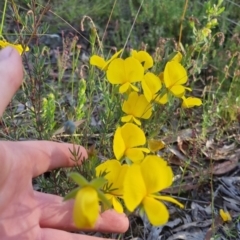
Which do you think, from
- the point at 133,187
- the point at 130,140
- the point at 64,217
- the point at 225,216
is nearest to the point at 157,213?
the point at 133,187

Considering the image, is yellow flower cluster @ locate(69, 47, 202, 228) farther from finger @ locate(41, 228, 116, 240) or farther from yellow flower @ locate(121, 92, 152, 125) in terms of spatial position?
finger @ locate(41, 228, 116, 240)

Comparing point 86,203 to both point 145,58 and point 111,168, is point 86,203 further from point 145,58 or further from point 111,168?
point 145,58

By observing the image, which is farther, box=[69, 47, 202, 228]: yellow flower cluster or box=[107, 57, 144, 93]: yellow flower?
box=[107, 57, 144, 93]: yellow flower

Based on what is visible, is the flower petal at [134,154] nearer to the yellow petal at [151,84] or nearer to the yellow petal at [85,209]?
the yellow petal at [151,84]

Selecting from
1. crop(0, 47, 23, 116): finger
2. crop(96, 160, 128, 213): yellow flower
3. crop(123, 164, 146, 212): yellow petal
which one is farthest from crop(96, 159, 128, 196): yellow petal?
crop(0, 47, 23, 116): finger

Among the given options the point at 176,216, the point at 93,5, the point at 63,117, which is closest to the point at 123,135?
the point at 176,216

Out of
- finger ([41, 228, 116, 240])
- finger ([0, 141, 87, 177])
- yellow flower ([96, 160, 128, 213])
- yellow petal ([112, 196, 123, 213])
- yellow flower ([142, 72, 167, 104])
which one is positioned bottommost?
finger ([41, 228, 116, 240])

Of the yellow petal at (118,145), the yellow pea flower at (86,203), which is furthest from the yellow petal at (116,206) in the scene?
the yellow pea flower at (86,203)
